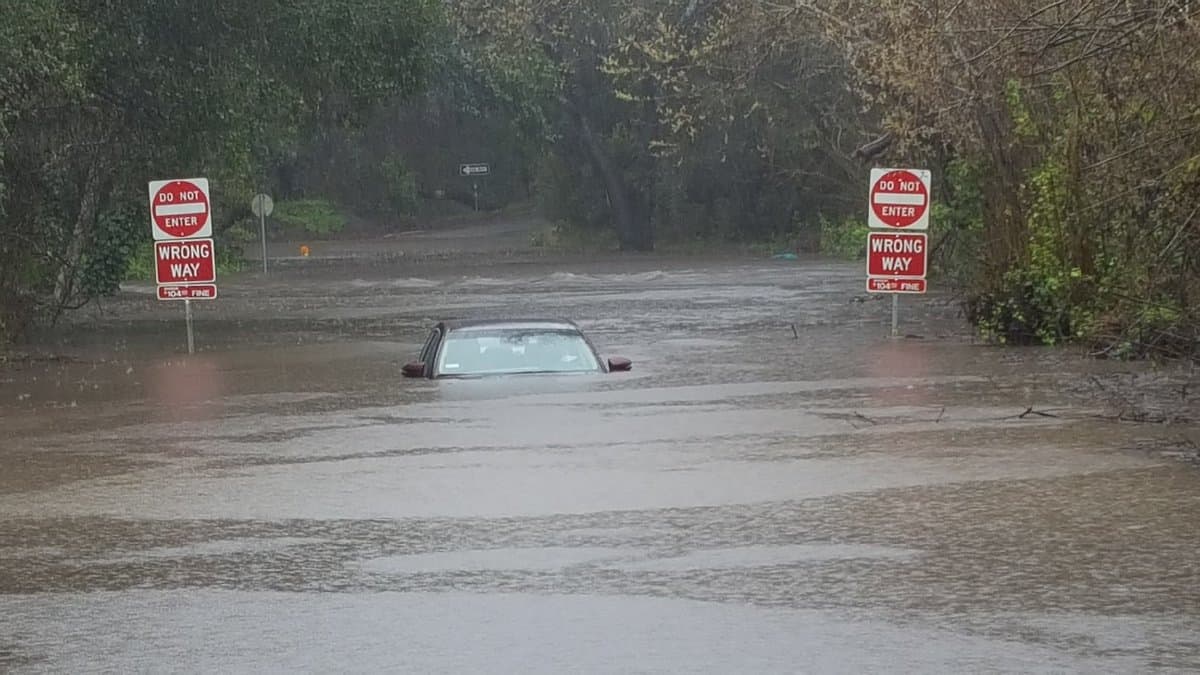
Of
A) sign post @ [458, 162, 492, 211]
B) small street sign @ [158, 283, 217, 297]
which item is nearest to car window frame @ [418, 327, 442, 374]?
small street sign @ [158, 283, 217, 297]

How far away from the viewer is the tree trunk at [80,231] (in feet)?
87.0

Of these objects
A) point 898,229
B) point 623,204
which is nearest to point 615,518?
point 898,229

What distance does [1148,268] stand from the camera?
15.6m

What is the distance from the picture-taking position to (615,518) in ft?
33.6

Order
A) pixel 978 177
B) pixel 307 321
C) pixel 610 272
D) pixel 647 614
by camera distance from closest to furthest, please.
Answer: pixel 647 614
pixel 978 177
pixel 307 321
pixel 610 272

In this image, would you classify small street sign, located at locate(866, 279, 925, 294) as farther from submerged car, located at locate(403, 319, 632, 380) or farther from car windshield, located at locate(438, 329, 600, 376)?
car windshield, located at locate(438, 329, 600, 376)

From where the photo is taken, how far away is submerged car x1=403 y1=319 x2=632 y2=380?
1717 cm

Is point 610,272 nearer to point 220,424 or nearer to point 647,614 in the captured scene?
point 220,424

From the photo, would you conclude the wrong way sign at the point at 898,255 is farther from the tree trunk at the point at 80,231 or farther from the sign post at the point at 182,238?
the tree trunk at the point at 80,231

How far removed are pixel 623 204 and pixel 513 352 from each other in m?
45.1

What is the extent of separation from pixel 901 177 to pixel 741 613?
1478 centimetres

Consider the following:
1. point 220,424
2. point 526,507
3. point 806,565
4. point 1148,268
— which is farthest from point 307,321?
point 806,565

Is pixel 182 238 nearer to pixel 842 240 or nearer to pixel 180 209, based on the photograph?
pixel 180 209

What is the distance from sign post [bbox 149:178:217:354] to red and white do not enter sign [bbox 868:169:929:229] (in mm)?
8237
